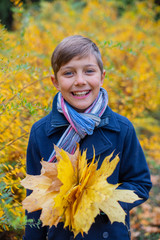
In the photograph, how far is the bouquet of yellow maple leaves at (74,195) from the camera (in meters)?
1.04

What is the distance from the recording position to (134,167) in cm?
160

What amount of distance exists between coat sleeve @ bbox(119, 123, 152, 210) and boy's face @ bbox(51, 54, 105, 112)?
35 centimetres

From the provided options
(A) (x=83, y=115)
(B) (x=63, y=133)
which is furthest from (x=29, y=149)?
(A) (x=83, y=115)

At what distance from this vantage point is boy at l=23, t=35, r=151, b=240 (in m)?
1.56

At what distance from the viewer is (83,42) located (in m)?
1.65

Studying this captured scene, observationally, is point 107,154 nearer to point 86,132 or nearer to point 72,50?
point 86,132

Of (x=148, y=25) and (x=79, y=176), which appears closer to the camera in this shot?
(x=79, y=176)

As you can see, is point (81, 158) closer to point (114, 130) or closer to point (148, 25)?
point (114, 130)

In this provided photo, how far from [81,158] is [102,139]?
0.42 metres

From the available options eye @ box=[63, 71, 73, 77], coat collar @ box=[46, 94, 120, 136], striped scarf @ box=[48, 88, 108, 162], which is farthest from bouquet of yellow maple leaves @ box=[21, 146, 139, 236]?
eye @ box=[63, 71, 73, 77]

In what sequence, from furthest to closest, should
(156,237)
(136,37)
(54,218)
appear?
1. (136,37)
2. (156,237)
3. (54,218)

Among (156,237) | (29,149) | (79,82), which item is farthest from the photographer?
(156,237)

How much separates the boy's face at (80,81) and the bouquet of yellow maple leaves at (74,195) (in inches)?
20.8

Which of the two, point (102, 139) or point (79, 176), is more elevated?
point (79, 176)
